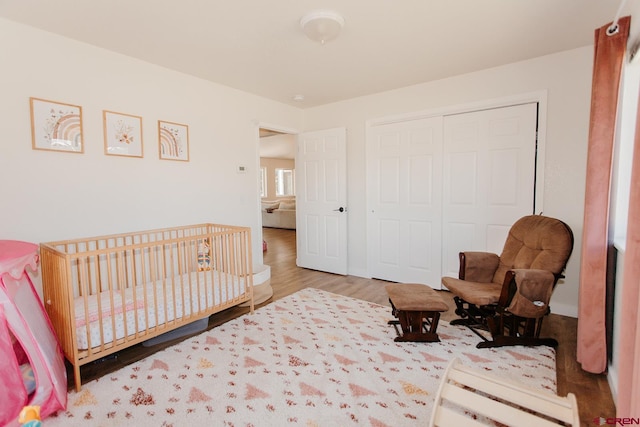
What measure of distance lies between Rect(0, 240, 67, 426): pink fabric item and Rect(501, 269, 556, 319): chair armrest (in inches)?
111

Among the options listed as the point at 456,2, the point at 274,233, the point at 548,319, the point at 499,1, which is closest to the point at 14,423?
the point at 456,2

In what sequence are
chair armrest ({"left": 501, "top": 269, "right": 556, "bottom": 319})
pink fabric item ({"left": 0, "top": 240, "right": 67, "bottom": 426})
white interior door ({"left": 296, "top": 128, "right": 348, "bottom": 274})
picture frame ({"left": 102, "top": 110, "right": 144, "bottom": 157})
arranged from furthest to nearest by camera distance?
white interior door ({"left": 296, "top": 128, "right": 348, "bottom": 274})
picture frame ({"left": 102, "top": 110, "right": 144, "bottom": 157})
chair armrest ({"left": 501, "top": 269, "right": 556, "bottom": 319})
pink fabric item ({"left": 0, "top": 240, "right": 67, "bottom": 426})

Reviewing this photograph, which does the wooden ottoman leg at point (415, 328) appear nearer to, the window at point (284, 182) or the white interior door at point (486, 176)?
the white interior door at point (486, 176)

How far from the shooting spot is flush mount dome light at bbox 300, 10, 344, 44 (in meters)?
2.09

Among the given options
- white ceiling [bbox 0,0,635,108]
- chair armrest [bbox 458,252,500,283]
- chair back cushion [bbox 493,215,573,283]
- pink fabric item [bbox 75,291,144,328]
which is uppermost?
white ceiling [bbox 0,0,635,108]

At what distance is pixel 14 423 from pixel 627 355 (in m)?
2.59

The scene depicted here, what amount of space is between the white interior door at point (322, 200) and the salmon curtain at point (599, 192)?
2.60 m

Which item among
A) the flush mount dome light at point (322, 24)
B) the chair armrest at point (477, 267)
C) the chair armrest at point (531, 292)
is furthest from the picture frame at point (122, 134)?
the chair armrest at point (531, 292)

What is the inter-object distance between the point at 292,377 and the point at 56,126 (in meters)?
2.49

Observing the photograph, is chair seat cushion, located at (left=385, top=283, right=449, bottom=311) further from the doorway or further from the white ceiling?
the doorway

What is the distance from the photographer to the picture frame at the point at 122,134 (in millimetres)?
2658

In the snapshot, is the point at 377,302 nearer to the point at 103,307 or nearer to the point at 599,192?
the point at 599,192

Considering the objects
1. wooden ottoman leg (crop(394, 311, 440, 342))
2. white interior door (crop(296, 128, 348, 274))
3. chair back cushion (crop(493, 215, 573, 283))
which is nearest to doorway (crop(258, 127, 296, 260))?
white interior door (crop(296, 128, 348, 274))

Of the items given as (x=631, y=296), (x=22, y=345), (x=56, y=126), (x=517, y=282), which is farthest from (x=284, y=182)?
(x=631, y=296)
